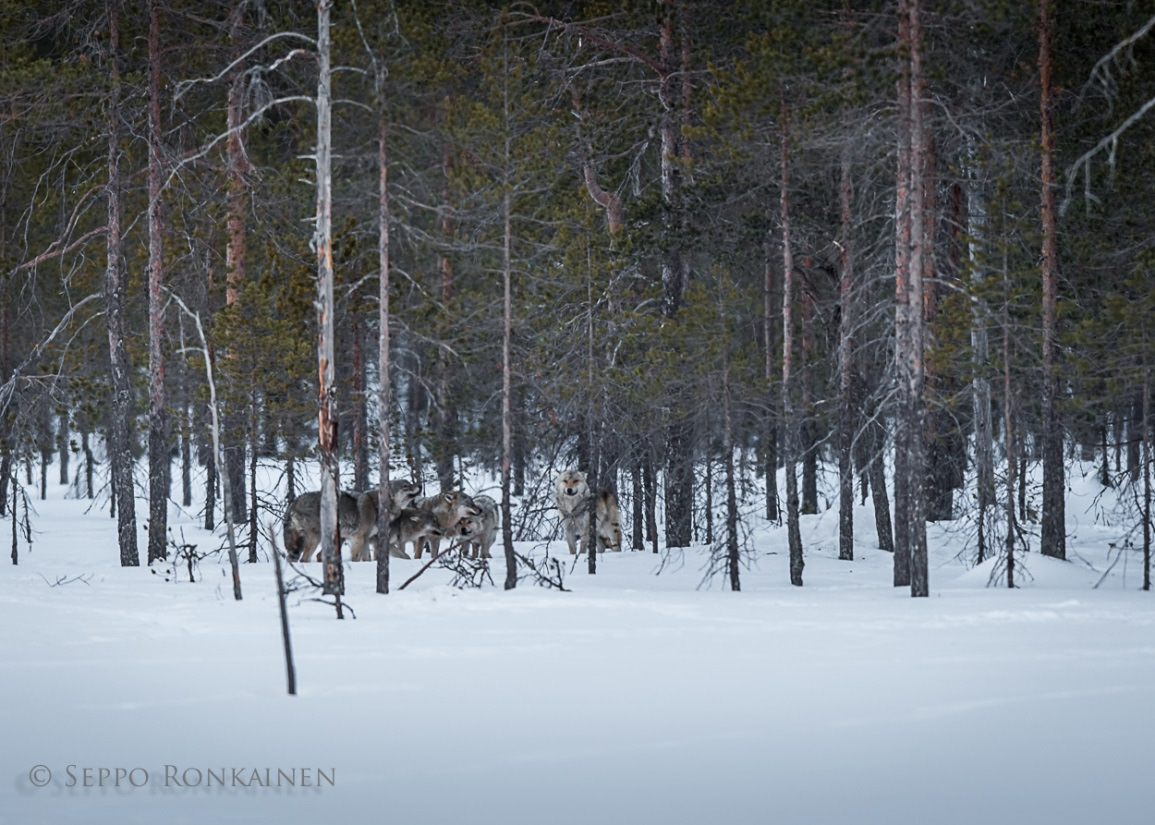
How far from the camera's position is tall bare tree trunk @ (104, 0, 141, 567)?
68.7 feet

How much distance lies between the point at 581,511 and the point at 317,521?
15.7 ft

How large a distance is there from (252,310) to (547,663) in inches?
497

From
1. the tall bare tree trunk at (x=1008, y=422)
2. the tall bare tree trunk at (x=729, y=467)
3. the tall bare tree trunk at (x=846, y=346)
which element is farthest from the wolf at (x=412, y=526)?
the tall bare tree trunk at (x=1008, y=422)

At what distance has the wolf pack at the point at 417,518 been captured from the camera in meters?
22.2

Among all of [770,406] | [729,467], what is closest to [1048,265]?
[770,406]

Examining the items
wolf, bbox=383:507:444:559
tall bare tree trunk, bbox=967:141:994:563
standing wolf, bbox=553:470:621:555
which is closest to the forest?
tall bare tree trunk, bbox=967:141:994:563

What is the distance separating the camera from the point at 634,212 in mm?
21938

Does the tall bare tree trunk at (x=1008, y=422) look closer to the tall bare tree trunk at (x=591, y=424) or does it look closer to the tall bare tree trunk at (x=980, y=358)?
the tall bare tree trunk at (x=980, y=358)

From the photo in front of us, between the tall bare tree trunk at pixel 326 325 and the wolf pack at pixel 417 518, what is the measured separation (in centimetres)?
434

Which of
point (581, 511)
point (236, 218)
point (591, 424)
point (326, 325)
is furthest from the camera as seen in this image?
A: point (581, 511)

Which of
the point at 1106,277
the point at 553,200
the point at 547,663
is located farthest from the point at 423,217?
the point at 547,663

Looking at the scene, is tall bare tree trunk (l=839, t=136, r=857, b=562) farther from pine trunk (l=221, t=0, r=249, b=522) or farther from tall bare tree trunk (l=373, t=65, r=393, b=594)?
pine trunk (l=221, t=0, r=249, b=522)

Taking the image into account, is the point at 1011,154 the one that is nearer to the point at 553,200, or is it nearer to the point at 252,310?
the point at 553,200

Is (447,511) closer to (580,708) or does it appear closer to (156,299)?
(156,299)
